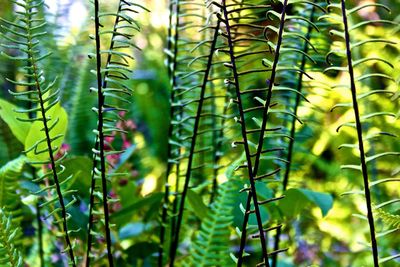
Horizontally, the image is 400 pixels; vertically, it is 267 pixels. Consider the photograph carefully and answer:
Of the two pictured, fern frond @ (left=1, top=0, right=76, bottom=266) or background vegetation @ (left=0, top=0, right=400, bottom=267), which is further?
background vegetation @ (left=0, top=0, right=400, bottom=267)

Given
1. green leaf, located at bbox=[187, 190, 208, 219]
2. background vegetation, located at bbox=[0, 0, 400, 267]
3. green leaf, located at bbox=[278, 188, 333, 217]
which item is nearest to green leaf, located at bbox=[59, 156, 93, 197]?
background vegetation, located at bbox=[0, 0, 400, 267]

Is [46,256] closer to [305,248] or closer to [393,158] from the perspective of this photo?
[305,248]

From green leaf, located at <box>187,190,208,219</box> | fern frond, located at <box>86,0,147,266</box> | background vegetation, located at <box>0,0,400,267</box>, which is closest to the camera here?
fern frond, located at <box>86,0,147,266</box>

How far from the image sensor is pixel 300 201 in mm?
709

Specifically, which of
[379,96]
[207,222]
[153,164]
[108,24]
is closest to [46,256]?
[207,222]

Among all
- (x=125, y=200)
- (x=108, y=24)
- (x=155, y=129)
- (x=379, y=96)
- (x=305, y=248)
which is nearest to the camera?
(x=125, y=200)

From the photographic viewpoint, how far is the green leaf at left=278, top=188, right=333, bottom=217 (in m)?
0.68

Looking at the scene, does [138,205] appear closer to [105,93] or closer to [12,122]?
[12,122]

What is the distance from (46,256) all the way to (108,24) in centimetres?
99

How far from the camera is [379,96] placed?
4.52 ft

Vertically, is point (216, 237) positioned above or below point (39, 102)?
Result: below

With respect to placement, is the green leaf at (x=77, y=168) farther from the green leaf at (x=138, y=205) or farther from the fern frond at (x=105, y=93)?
the fern frond at (x=105, y=93)

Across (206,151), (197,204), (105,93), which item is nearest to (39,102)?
(105,93)

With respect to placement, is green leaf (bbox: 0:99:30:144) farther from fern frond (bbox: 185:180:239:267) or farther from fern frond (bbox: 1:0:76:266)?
fern frond (bbox: 185:180:239:267)
